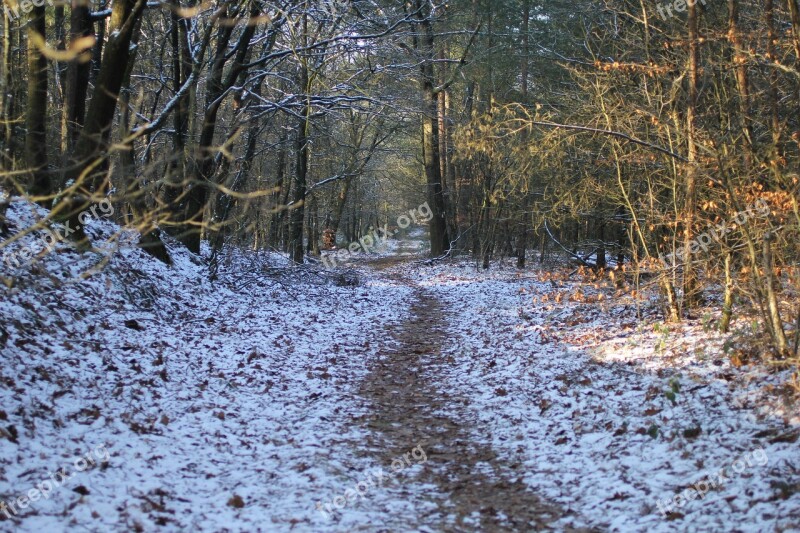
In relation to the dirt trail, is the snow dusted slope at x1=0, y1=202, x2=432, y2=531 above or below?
above

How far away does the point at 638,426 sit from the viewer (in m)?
6.05

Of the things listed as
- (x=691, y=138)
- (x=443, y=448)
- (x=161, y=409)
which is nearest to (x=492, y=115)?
(x=691, y=138)

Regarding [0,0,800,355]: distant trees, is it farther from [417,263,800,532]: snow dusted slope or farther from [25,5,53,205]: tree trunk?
[417,263,800,532]: snow dusted slope

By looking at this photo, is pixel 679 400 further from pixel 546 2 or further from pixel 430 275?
pixel 430 275

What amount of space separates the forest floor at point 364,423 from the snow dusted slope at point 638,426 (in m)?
0.02

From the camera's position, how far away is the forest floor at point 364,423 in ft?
15.1

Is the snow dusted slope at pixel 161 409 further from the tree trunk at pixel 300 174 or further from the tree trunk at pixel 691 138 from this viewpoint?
the tree trunk at pixel 300 174

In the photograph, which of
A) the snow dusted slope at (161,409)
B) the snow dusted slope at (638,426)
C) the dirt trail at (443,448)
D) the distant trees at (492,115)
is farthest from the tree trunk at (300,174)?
the snow dusted slope at (638,426)

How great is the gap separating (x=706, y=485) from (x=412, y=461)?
8.92 feet

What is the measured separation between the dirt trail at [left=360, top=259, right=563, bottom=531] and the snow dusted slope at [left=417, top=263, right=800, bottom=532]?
23 centimetres

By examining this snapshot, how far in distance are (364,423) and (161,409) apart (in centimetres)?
237

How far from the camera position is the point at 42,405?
569cm

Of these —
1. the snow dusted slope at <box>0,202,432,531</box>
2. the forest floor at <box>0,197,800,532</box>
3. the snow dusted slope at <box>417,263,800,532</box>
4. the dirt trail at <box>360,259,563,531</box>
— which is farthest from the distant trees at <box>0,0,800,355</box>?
the dirt trail at <box>360,259,563,531</box>

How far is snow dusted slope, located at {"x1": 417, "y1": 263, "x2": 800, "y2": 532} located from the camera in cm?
453
